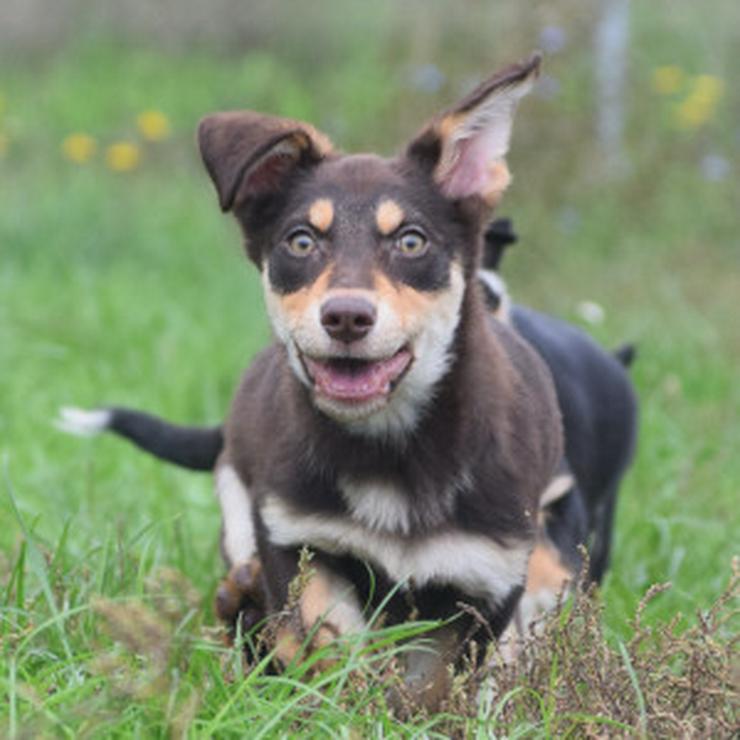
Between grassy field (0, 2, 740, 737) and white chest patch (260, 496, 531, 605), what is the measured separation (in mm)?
219

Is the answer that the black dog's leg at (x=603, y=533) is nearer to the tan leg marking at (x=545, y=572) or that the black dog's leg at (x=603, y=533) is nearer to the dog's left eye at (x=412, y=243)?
the tan leg marking at (x=545, y=572)

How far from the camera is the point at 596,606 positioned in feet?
9.94

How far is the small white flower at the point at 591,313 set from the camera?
716cm

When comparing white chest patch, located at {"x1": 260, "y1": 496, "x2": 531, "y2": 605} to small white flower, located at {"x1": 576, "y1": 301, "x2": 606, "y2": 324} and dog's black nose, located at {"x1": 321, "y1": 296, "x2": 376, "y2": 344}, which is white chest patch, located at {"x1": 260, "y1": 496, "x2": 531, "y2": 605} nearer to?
dog's black nose, located at {"x1": 321, "y1": 296, "x2": 376, "y2": 344}

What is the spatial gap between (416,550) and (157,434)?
1.50m

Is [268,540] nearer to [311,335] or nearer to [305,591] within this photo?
[305,591]

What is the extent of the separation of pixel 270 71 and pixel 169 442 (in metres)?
8.01

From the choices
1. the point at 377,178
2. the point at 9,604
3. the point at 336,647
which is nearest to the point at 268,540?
the point at 336,647

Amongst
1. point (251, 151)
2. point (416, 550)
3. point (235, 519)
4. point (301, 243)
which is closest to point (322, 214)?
point (301, 243)

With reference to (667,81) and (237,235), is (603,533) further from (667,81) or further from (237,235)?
(667,81)

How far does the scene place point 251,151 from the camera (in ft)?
10.8

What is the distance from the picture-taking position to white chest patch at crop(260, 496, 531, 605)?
3.29 metres

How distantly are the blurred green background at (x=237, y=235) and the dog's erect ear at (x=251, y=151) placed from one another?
816 mm

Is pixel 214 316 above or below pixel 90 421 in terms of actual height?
below
